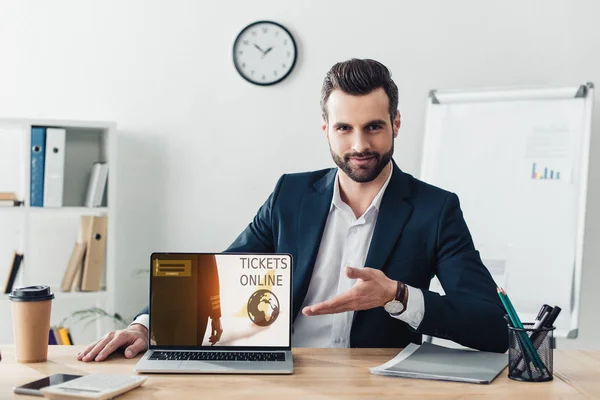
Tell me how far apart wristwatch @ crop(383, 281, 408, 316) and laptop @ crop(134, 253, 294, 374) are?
22 cm

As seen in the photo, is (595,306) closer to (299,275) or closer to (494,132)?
(494,132)

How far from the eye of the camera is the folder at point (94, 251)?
10.1 ft

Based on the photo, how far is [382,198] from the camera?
189cm

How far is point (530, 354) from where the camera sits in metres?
1.30

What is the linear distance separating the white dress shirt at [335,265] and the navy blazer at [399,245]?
1.2 inches

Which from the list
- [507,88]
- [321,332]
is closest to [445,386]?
[321,332]

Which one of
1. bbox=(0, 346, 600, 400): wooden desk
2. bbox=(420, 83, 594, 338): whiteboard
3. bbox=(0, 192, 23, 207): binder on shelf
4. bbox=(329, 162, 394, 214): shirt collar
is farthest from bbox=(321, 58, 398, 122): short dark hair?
bbox=(0, 192, 23, 207): binder on shelf

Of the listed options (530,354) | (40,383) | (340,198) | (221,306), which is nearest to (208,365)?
(221,306)

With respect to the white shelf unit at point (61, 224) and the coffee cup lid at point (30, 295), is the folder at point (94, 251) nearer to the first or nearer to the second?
the white shelf unit at point (61, 224)

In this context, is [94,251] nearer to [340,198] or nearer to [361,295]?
[340,198]

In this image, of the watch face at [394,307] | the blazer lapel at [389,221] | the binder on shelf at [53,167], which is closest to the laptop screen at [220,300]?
the watch face at [394,307]

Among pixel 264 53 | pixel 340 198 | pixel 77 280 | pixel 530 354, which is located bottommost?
pixel 77 280

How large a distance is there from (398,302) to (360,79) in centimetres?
66

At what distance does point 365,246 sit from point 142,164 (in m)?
1.80
